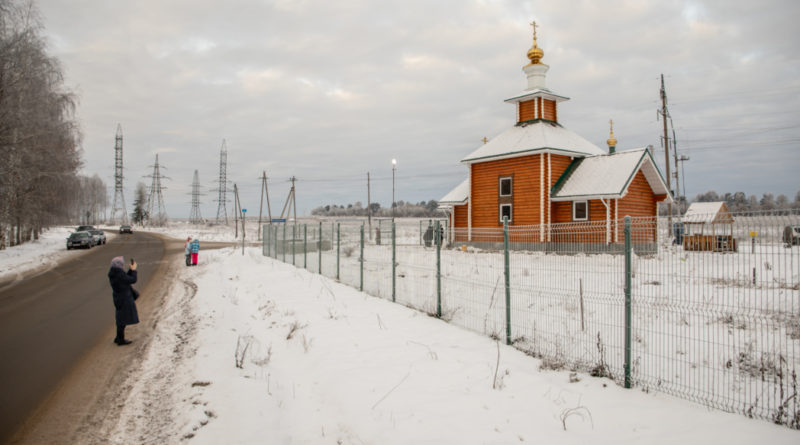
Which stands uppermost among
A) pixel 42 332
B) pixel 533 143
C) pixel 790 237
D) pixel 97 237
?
pixel 533 143

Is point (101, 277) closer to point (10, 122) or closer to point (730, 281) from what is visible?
point (10, 122)

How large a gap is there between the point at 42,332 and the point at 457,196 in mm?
24453

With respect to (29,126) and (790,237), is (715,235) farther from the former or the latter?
(29,126)

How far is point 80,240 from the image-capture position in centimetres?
3319

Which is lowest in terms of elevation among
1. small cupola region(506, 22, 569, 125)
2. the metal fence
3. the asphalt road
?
the asphalt road

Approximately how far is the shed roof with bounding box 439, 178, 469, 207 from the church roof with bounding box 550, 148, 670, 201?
644 centimetres

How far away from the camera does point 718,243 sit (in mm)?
4863

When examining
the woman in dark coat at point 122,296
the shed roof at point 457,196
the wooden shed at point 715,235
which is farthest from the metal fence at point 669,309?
the shed roof at point 457,196

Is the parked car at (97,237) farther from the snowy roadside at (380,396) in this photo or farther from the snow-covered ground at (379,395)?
the snowy roadside at (380,396)

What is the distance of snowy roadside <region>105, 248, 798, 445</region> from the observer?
4387 millimetres

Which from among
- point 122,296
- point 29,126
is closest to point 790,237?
point 122,296

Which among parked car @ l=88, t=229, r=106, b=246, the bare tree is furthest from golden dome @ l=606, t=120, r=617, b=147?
parked car @ l=88, t=229, r=106, b=246

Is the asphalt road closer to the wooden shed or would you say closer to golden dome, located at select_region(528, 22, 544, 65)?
the wooden shed

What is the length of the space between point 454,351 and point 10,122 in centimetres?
2449
